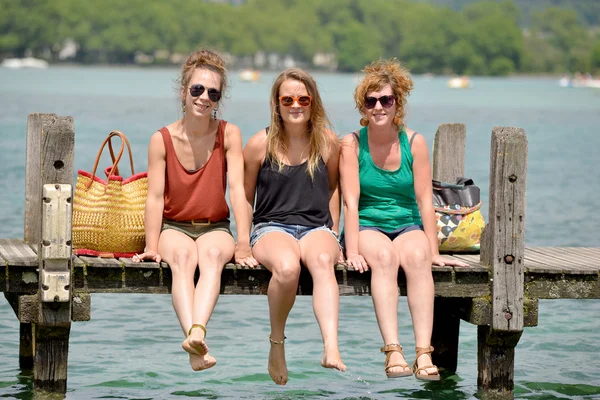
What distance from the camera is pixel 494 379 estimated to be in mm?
7812

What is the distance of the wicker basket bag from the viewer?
286 inches

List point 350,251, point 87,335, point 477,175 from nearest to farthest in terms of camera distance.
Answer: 1. point 350,251
2. point 87,335
3. point 477,175

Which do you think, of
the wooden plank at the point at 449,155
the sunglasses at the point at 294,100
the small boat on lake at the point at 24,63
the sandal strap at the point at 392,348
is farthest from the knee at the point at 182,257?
the small boat on lake at the point at 24,63

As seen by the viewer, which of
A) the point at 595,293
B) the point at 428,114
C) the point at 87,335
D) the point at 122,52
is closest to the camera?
the point at 595,293

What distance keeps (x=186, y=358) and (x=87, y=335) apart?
131 centimetres

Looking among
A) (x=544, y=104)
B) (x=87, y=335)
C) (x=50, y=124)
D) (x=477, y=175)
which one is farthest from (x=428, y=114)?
(x=50, y=124)

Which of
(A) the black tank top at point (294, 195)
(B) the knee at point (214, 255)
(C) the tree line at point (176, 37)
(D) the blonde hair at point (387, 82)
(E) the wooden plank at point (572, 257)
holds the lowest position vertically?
(E) the wooden plank at point (572, 257)

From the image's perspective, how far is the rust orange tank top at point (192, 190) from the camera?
7.25 meters

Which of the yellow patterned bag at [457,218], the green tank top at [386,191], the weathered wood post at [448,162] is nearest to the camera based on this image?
the green tank top at [386,191]

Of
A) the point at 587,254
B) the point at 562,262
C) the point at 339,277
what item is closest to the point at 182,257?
the point at 339,277

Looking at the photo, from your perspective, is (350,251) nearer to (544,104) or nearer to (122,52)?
(544,104)

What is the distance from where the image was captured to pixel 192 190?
7285 mm

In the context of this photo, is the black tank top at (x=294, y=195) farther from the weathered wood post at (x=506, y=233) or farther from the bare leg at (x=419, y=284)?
the weathered wood post at (x=506, y=233)

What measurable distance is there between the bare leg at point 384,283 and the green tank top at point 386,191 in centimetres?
32
